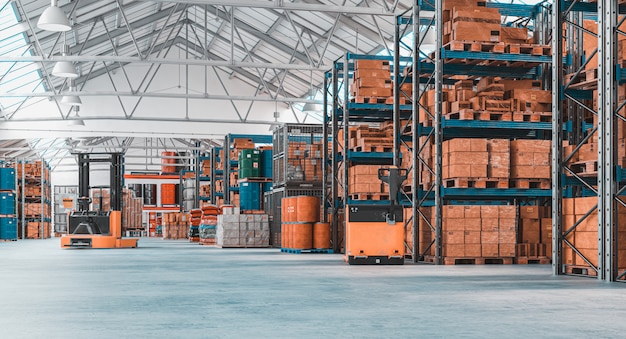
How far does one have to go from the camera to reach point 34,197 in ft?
111

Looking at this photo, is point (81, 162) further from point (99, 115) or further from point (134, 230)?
point (134, 230)

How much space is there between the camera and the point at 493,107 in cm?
1252

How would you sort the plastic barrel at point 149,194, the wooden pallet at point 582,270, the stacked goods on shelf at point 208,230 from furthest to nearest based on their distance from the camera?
the plastic barrel at point 149,194 < the stacked goods on shelf at point 208,230 < the wooden pallet at point 582,270

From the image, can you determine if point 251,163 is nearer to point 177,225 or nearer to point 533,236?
point 533,236

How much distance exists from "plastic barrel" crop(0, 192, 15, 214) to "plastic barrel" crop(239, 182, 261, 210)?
9919mm

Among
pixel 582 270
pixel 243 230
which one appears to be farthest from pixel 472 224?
pixel 243 230

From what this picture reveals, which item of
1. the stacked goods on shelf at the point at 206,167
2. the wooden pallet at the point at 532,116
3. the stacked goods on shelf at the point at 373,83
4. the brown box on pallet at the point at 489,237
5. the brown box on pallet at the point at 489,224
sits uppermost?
the stacked goods on shelf at the point at 373,83

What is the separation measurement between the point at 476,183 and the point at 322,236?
5.81 metres

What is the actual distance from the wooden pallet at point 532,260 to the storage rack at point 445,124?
37.5 inches

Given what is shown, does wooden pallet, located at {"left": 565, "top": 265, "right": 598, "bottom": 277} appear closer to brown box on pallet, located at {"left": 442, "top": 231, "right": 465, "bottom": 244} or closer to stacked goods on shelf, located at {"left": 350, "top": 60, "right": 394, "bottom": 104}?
brown box on pallet, located at {"left": 442, "top": 231, "right": 465, "bottom": 244}

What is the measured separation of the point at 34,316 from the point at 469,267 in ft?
23.3

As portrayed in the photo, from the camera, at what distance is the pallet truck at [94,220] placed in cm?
2050

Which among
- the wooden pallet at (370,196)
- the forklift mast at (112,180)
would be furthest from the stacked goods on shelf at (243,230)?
the wooden pallet at (370,196)

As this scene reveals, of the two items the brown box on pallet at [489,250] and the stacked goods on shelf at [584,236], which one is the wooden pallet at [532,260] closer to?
the brown box on pallet at [489,250]
